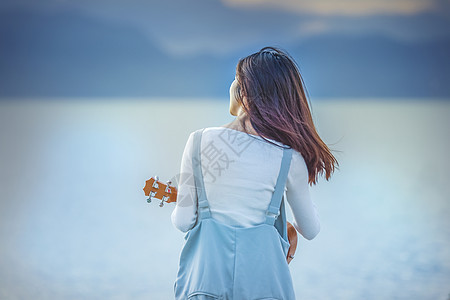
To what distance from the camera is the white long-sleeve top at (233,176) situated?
1.11 m

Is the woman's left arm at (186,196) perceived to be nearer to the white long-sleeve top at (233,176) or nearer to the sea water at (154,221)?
the white long-sleeve top at (233,176)

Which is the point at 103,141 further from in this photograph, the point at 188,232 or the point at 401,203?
the point at 188,232

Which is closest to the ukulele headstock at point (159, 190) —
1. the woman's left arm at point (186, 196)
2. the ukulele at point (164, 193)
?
the ukulele at point (164, 193)

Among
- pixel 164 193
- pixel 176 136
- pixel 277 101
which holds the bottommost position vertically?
pixel 164 193

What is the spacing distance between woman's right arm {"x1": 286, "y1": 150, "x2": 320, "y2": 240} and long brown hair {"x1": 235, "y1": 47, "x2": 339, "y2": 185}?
0.03 meters

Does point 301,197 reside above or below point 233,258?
above

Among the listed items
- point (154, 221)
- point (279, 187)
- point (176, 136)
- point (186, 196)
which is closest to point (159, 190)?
point (186, 196)

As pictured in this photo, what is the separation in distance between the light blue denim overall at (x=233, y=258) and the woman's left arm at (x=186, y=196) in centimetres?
1

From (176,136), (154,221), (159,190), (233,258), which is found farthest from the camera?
(176,136)

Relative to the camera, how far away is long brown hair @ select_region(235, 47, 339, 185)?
1140 millimetres

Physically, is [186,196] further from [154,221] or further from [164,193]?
[154,221]

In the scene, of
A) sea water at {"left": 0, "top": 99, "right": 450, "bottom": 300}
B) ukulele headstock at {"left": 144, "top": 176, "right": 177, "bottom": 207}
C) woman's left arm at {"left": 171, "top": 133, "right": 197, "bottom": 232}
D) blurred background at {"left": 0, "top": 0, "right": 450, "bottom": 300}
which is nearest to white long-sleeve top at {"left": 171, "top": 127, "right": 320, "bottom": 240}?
woman's left arm at {"left": 171, "top": 133, "right": 197, "bottom": 232}

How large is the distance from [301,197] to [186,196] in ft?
0.76

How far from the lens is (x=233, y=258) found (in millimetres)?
1109
